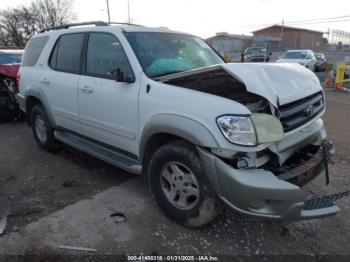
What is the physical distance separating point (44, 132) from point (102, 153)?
1.90m

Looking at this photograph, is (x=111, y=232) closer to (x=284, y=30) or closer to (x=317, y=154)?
(x=317, y=154)

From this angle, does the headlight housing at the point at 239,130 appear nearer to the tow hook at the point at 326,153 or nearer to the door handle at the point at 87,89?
the tow hook at the point at 326,153

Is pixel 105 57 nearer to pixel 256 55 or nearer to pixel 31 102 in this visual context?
pixel 31 102

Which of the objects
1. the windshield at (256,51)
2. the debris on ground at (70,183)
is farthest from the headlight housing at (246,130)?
the windshield at (256,51)

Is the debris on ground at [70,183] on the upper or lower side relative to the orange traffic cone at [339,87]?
upper

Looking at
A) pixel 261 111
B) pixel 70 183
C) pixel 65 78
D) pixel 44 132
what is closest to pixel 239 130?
pixel 261 111

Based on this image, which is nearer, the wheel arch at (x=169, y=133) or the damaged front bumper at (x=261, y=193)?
the damaged front bumper at (x=261, y=193)

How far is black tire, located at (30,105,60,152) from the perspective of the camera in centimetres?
516

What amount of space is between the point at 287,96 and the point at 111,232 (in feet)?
6.68

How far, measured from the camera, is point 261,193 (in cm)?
251

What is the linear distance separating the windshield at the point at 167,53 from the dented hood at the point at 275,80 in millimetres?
782

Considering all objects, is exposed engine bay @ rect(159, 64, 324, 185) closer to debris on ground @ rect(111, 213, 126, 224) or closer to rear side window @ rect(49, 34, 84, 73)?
debris on ground @ rect(111, 213, 126, 224)

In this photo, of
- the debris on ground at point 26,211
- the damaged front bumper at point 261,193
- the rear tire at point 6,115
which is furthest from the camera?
the rear tire at point 6,115

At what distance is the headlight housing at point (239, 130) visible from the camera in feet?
8.48
